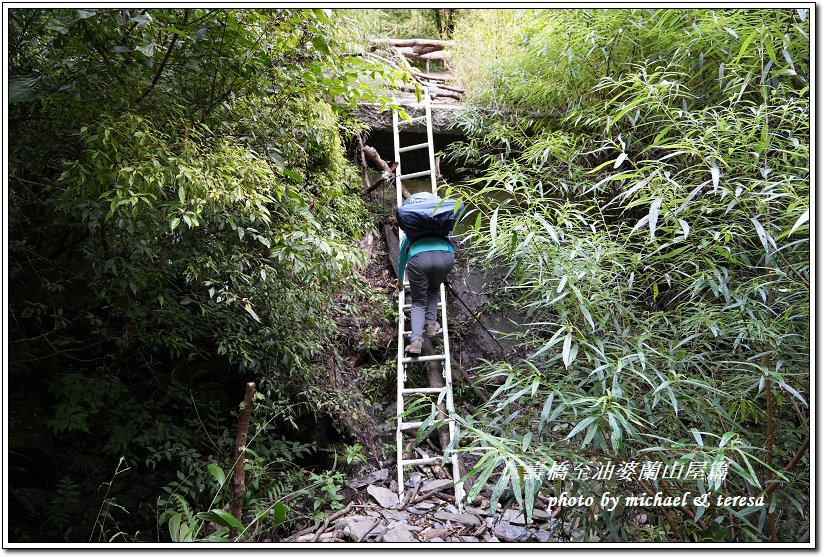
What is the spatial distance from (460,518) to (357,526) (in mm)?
458

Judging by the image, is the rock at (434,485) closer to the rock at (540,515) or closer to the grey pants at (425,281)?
the grey pants at (425,281)

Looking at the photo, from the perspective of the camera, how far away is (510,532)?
1.90m

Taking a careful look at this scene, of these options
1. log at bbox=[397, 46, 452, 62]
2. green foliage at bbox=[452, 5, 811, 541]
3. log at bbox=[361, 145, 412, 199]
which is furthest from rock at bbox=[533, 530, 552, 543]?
log at bbox=[397, 46, 452, 62]

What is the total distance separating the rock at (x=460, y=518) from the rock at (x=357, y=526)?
301 millimetres

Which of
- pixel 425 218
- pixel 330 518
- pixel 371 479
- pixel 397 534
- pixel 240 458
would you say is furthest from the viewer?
pixel 425 218

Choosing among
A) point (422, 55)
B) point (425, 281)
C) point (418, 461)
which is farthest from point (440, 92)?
point (418, 461)

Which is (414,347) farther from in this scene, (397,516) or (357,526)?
(357,526)

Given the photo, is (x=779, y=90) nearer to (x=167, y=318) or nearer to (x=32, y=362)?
(x=167, y=318)

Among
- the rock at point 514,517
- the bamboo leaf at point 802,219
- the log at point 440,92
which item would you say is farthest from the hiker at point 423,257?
the log at point 440,92

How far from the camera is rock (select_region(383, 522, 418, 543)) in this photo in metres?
2.00

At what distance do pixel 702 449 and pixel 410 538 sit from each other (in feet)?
3.94
